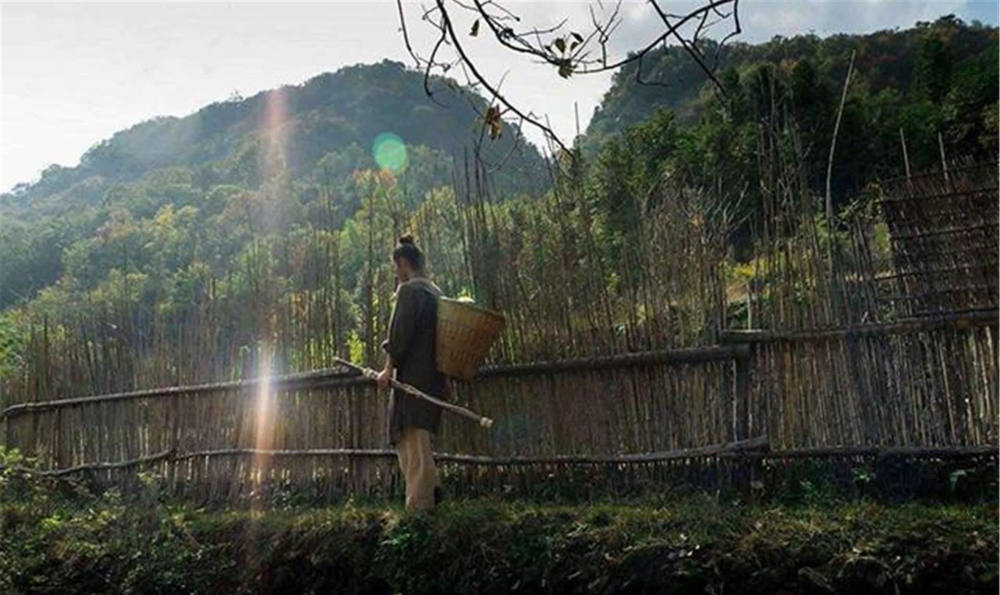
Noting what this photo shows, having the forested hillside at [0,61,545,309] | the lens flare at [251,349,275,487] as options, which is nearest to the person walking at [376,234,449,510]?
the forested hillside at [0,61,545,309]

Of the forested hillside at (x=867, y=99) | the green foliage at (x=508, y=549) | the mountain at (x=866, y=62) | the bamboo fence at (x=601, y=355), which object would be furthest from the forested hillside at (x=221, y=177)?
the mountain at (x=866, y=62)

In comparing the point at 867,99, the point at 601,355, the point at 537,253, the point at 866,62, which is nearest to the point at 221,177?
the point at 866,62

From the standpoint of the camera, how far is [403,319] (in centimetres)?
482

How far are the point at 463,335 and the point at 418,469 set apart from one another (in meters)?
0.69

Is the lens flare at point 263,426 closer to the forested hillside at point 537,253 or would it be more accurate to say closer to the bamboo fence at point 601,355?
the bamboo fence at point 601,355

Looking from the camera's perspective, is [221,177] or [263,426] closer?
[263,426]

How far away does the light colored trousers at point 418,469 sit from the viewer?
4.83 meters

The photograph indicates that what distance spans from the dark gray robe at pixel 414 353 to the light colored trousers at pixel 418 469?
2.1 inches

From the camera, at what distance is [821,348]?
A: 4.32 meters

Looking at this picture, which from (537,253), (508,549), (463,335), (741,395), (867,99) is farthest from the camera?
(867,99)

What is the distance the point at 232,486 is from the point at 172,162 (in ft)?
139

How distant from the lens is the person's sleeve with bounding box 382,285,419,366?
4820 mm

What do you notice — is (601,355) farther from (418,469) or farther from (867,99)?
(867,99)

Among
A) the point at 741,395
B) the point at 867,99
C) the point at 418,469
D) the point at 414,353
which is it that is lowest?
the point at 418,469
